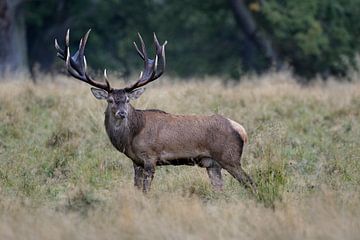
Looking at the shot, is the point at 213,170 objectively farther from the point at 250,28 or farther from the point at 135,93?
the point at 250,28

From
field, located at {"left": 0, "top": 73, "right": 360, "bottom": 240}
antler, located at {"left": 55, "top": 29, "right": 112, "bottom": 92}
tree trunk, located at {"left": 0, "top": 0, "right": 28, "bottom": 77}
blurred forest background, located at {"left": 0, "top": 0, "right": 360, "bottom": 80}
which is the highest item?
antler, located at {"left": 55, "top": 29, "right": 112, "bottom": 92}

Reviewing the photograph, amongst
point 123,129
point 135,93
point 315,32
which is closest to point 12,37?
point 315,32

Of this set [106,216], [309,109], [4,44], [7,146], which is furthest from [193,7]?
[106,216]

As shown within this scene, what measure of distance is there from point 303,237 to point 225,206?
151 centimetres

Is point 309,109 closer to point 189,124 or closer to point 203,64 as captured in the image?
point 189,124

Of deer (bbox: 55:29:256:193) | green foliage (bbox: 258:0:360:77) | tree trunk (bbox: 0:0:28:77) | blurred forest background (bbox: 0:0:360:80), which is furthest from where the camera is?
green foliage (bbox: 258:0:360:77)

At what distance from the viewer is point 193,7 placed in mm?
29562

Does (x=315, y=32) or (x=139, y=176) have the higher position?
(x=139, y=176)

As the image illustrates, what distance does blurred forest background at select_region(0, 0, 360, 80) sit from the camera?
26.5 m

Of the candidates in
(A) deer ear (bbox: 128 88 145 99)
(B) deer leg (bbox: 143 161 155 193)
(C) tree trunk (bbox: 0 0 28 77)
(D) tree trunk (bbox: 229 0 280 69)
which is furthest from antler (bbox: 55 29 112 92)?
(D) tree trunk (bbox: 229 0 280 69)

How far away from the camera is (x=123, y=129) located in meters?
10.9

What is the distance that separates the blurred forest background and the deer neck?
1283 cm

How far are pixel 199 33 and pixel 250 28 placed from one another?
454cm

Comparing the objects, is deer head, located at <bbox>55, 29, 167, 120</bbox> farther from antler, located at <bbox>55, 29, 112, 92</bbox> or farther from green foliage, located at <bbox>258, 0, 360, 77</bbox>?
green foliage, located at <bbox>258, 0, 360, 77</bbox>
